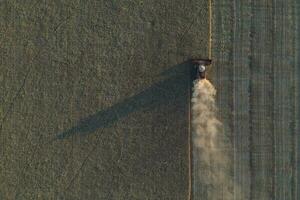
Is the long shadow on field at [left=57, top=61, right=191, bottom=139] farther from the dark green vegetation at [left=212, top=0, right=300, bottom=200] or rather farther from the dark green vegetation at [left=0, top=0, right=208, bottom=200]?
the dark green vegetation at [left=212, top=0, right=300, bottom=200]

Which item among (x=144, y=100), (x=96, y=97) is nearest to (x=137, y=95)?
(x=144, y=100)

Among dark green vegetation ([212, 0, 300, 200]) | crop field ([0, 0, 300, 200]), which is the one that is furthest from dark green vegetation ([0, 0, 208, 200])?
dark green vegetation ([212, 0, 300, 200])

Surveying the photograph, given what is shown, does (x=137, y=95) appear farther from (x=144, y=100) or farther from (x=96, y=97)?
(x=96, y=97)

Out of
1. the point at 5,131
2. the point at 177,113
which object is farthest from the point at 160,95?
the point at 5,131

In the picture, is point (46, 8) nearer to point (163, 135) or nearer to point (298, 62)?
point (163, 135)

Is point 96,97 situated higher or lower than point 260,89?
lower

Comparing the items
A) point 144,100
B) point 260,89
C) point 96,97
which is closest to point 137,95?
point 144,100
